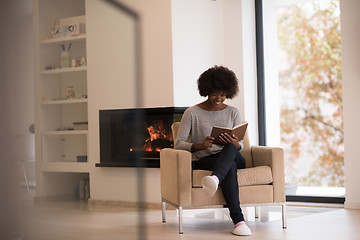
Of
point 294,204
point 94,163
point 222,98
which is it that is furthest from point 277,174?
point 94,163

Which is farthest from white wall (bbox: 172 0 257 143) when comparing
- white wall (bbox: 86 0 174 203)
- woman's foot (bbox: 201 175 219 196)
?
white wall (bbox: 86 0 174 203)

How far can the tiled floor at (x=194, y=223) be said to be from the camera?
0.51 m

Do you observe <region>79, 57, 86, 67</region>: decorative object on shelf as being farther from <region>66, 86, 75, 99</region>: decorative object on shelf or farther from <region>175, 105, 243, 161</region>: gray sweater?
<region>175, 105, 243, 161</region>: gray sweater

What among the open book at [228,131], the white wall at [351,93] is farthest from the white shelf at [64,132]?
the white wall at [351,93]

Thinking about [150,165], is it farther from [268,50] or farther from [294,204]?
[268,50]

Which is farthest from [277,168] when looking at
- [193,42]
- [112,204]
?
[112,204]

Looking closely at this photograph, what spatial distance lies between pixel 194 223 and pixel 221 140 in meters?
0.63

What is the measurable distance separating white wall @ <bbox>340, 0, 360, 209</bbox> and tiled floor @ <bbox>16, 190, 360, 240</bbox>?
20 centimetres

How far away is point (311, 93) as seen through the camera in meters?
5.28

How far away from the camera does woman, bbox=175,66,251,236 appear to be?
7.97 ft

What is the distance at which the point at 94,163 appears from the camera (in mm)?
571

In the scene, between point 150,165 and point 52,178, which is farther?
point 150,165

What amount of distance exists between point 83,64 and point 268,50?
3.73m

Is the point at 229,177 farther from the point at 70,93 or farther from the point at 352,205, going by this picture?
the point at 70,93
